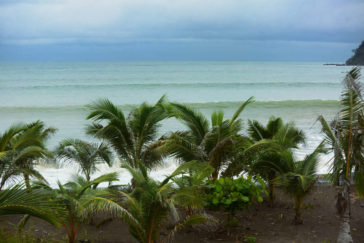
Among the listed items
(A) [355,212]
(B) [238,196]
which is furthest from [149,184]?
(A) [355,212]

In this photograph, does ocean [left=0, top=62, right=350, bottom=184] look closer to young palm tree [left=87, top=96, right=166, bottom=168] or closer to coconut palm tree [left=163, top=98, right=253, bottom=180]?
young palm tree [left=87, top=96, right=166, bottom=168]

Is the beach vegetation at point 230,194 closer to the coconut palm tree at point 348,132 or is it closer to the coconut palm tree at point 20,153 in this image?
the coconut palm tree at point 348,132

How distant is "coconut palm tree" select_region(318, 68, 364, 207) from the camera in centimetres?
694

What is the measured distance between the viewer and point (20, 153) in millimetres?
7957

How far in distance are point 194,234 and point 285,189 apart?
210 centimetres

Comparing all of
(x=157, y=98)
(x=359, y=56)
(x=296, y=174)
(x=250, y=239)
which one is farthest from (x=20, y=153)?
(x=359, y=56)

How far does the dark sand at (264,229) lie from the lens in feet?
25.5

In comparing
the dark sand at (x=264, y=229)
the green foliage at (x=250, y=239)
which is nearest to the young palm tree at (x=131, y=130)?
the dark sand at (x=264, y=229)

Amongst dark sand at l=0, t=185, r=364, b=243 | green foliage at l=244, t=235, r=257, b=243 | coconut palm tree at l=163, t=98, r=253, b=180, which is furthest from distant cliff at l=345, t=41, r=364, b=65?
green foliage at l=244, t=235, r=257, b=243

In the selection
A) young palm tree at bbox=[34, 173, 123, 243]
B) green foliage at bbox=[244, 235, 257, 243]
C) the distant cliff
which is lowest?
green foliage at bbox=[244, 235, 257, 243]

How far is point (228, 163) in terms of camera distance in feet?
29.3

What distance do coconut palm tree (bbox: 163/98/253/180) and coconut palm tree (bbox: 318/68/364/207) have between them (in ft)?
6.76

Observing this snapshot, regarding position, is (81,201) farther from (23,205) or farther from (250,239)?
(23,205)

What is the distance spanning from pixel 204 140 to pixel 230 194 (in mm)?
1505
